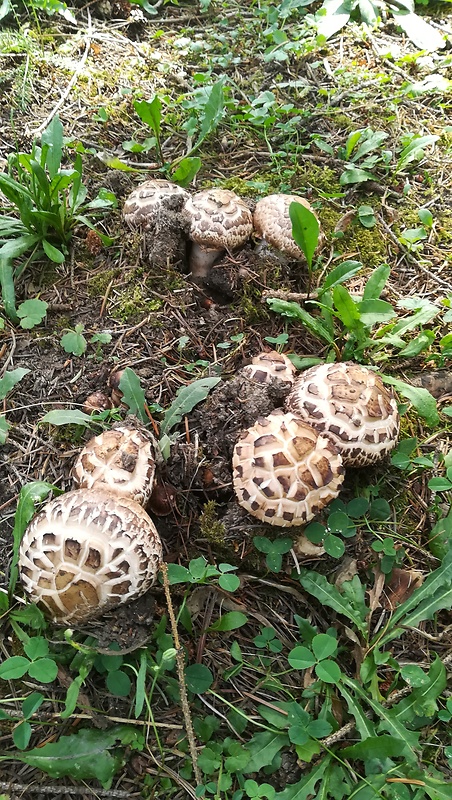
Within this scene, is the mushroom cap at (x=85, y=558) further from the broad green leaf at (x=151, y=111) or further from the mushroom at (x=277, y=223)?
the broad green leaf at (x=151, y=111)

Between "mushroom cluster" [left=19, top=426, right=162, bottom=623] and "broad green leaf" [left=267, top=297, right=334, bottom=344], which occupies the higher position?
"broad green leaf" [left=267, top=297, right=334, bottom=344]

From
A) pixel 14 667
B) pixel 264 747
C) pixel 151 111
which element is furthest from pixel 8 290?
pixel 264 747

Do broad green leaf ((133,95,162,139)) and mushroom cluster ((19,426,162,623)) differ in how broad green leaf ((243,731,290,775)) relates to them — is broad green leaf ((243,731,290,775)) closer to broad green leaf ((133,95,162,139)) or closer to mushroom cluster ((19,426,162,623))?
mushroom cluster ((19,426,162,623))

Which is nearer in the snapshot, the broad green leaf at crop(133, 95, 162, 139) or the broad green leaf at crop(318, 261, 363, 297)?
the broad green leaf at crop(318, 261, 363, 297)

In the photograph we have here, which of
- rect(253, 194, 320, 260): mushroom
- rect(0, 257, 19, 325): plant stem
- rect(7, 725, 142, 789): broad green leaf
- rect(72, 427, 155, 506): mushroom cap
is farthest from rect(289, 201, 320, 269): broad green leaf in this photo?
rect(7, 725, 142, 789): broad green leaf

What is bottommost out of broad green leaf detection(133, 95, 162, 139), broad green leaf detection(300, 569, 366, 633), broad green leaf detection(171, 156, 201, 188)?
broad green leaf detection(300, 569, 366, 633)

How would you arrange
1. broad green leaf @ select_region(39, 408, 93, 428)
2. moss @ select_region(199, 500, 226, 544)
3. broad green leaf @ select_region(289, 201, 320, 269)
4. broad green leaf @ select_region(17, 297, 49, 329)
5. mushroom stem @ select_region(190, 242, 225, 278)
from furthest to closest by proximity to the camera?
mushroom stem @ select_region(190, 242, 225, 278) → broad green leaf @ select_region(17, 297, 49, 329) → broad green leaf @ select_region(289, 201, 320, 269) → broad green leaf @ select_region(39, 408, 93, 428) → moss @ select_region(199, 500, 226, 544)

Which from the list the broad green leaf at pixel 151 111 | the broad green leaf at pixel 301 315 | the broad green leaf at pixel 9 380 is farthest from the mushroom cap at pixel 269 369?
the broad green leaf at pixel 151 111
